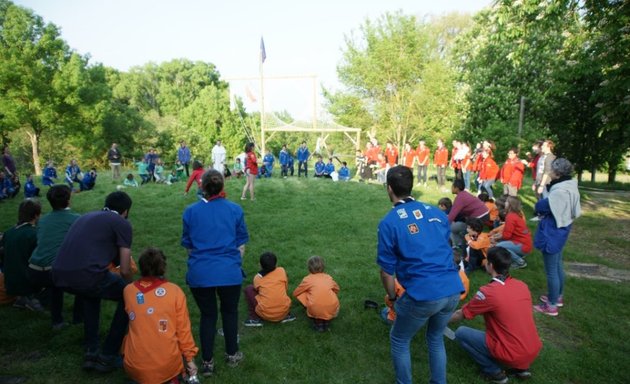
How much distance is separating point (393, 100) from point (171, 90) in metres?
43.3

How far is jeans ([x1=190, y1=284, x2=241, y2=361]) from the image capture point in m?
3.58

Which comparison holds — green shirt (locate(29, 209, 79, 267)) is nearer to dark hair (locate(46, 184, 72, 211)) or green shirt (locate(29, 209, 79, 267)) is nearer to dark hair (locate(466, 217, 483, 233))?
dark hair (locate(46, 184, 72, 211))

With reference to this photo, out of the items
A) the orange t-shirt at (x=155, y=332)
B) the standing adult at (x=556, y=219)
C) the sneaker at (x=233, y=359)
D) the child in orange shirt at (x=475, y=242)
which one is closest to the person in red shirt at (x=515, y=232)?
the child in orange shirt at (x=475, y=242)

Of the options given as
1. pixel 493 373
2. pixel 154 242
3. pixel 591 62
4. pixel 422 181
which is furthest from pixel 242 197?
pixel 591 62

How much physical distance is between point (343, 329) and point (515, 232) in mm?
3727

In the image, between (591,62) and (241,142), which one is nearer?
(591,62)

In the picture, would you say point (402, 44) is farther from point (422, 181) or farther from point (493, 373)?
point (493, 373)

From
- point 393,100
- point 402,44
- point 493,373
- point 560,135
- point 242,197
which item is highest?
point 402,44

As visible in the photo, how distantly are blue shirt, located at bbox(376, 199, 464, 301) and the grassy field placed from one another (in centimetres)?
141

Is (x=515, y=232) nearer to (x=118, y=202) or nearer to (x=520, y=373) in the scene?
(x=520, y=373)

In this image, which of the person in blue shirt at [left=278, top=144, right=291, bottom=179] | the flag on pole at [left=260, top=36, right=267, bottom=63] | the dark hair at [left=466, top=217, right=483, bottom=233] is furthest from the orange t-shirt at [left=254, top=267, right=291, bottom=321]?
the flag on pole at [left=260, top=36, right=267, bottom=63]

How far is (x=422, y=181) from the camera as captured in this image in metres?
16.2

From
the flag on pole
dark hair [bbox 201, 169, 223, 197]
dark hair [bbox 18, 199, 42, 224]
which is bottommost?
dark hair [bbox 18, 199, 42, 224]

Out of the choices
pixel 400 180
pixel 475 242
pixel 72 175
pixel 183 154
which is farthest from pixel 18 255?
pixel 183 154
